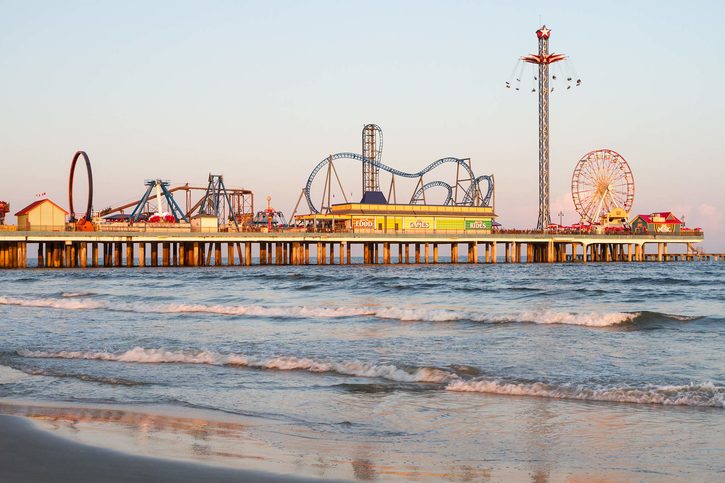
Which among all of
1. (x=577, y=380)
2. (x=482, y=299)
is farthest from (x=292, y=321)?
(x=577, y=380)

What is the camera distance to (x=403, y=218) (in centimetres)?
6975

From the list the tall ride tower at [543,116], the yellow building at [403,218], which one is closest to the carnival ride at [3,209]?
the yellow building at [403,218]

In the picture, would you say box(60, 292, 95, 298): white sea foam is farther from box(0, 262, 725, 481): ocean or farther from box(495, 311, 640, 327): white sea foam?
box(495, 311, 640, 327): white sea foam

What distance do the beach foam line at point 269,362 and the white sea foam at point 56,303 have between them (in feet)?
42.4

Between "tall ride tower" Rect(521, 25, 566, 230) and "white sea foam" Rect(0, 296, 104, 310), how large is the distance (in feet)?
196

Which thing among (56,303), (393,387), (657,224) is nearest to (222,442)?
(393,387)

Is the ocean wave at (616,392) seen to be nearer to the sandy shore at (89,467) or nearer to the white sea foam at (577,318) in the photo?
the sandy shore at (89,467)

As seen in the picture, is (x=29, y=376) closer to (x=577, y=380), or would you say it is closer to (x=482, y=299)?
(x=577, y=380)

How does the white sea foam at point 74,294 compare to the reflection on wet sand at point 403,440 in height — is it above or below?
below

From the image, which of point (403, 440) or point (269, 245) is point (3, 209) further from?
point (403, 440)

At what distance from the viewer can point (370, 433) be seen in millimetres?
8023

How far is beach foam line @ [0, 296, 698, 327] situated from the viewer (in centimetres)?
1980

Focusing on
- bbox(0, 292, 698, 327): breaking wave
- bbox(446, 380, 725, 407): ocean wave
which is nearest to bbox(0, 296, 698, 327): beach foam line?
bbox(0, 292, 698, 327): breaking wave

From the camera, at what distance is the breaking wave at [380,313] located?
19797mm
